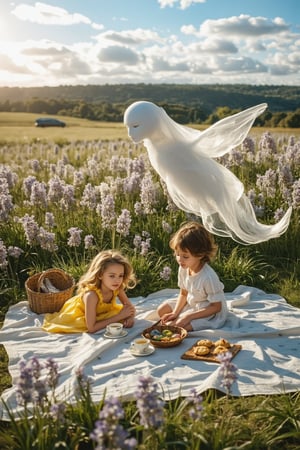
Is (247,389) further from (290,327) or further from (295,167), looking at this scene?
(295,167)

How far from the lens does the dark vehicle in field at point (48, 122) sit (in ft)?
98.8

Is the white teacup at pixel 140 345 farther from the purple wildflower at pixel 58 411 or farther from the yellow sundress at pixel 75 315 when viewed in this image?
the purple wildflower at pixel 58 411

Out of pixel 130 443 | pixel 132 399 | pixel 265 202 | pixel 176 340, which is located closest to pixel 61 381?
pixel 132 399

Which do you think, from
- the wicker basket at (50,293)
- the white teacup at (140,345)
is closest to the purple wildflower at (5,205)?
the wicker basket at (50,293)

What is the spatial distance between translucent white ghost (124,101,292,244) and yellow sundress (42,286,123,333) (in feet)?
4.60

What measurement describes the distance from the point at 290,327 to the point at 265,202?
140 inches

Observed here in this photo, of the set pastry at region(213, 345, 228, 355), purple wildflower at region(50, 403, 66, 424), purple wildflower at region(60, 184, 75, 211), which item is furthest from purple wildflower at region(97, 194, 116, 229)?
purple wildflower at region(50, 403, 66, 424)

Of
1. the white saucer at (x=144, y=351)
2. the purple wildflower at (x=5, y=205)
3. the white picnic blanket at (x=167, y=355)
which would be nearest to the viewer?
the white picnic blanket at (x=167, y=355)

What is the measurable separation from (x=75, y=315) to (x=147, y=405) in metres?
3.08

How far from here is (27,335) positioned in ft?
17.4

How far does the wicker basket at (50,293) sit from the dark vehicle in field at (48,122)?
25004 millimetres

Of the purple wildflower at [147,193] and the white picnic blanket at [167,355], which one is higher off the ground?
the purple wildflower at [147,193]

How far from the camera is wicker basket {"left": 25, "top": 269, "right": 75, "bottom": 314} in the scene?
5.73 meters

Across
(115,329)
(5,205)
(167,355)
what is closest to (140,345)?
(167,355)
